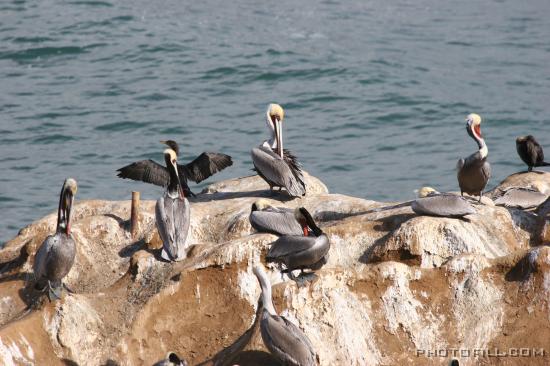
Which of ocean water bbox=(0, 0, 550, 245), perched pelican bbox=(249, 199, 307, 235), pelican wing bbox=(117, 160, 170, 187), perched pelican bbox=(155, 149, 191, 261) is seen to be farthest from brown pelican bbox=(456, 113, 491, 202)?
ocean water bbox=(0, 0, 550, 245)

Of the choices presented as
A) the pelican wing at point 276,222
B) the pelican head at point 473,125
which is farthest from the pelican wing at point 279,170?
the pelican head at point 473,125

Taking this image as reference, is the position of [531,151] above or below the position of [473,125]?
below

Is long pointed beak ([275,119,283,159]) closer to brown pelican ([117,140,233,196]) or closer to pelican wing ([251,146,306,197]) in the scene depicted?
pelican wing ([251,146,306,197])

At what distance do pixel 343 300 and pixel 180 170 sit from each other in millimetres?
5276

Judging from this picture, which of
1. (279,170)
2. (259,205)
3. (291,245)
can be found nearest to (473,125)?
(279,170)

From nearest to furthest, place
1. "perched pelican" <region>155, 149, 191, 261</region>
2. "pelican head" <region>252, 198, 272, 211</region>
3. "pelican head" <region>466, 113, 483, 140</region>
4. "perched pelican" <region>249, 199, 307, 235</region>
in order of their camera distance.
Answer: "perched pelican" <region>249, 199, 307, 235</region>
"perched pelican" <region>155, 149, 191, 261</region>
"pelican head" <region>252, 198, 272, 211</region>
"pelican head" <region>466, 113, 483, 140</region>

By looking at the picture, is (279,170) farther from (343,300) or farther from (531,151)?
(531,151)

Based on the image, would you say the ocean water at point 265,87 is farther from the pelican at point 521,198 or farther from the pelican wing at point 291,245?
the pelican wing at point 291,245

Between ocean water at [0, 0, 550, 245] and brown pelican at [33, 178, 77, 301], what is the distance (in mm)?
10070

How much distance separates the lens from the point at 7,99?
31781mm

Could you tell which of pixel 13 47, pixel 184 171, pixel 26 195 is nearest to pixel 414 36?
pixel 13 47

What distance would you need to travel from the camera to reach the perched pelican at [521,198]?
14.6 meters

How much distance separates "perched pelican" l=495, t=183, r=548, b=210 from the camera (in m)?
14.6

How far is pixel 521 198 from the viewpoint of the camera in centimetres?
1470
